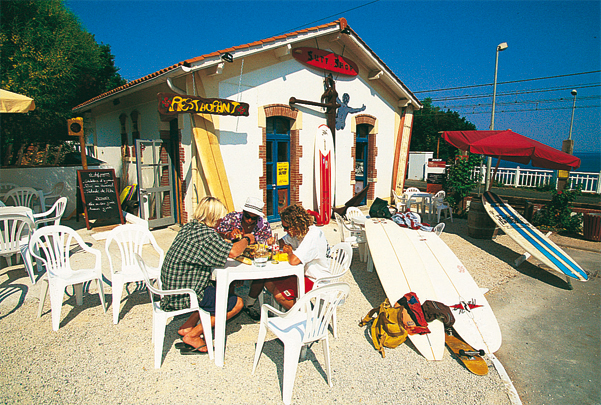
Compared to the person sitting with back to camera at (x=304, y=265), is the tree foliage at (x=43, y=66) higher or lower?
higher

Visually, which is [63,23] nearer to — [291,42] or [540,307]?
[291,42]

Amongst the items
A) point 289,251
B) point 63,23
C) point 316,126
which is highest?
point 63,23

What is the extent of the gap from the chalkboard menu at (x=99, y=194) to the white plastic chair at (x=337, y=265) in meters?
5.27

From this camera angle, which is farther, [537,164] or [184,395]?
[537,164]

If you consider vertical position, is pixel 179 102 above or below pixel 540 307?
above

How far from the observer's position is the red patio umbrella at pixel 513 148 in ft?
21.5

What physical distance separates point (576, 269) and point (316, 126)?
5886 millimetres

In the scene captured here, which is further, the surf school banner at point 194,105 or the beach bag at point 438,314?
the surf school banner at point 194,105

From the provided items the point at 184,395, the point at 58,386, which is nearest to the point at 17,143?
the point at 58,386

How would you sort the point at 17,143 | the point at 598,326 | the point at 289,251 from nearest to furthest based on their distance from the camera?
the point at 289,251
the point at 598,326
the point at 17,143

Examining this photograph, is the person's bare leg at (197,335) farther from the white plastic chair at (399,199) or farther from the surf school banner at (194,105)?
the white plastic chair at (399,199)

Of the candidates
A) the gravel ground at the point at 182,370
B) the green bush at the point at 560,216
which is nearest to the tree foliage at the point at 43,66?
the gravel ground at the point at 182,370

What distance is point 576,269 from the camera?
5047mm

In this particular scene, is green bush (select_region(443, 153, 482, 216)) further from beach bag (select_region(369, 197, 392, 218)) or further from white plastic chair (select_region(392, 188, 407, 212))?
beach bag (select_region(369, 197, 392, 218))
